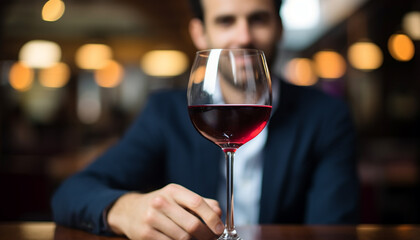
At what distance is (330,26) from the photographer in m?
9.51

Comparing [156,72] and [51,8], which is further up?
[51,8]

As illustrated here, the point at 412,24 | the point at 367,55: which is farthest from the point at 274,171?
the point at 367,55

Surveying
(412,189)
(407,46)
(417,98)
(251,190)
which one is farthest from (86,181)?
(417,98)

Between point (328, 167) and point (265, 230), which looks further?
point (328, 167)

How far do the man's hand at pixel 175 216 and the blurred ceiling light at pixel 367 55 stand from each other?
7.44 m

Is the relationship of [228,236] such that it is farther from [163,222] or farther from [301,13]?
[301,13]

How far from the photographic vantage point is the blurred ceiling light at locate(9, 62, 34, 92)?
1167 centimetres

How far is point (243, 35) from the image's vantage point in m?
1.59

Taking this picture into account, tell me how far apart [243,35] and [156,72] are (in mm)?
8109

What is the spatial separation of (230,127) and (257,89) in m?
0.08

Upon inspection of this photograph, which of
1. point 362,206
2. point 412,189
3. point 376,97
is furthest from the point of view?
point 376,97

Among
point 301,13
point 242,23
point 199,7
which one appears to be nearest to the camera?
point 242,23

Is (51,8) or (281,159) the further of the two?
(51,8)

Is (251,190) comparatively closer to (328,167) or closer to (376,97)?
(328,167)
